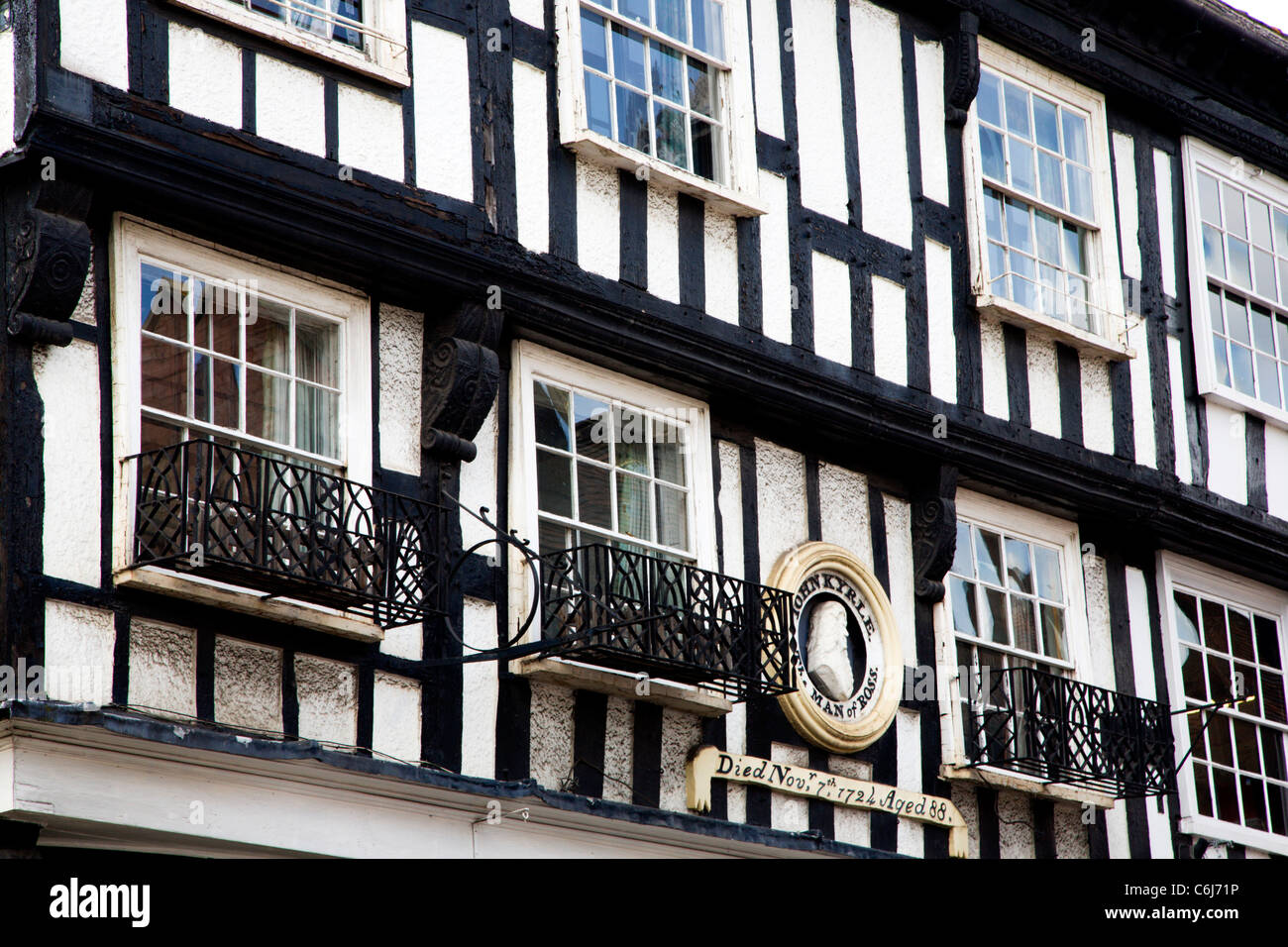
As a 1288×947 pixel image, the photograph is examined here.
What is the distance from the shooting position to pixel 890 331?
12.1 metres

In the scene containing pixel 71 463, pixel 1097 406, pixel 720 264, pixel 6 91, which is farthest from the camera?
pixel 1097 406

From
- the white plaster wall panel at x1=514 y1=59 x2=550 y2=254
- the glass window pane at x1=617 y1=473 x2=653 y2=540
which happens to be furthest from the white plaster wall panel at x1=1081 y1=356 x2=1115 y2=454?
the white plaster wall panel at x1=514 y1=59 x2=550 y2=254

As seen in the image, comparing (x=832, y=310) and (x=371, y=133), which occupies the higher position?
(x=371, y=133)

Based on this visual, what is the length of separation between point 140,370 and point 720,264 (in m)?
3.57

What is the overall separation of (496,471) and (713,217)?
209 centimetres

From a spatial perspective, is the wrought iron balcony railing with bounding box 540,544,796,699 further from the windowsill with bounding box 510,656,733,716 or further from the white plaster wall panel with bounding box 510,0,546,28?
the white plaster wall panel with bounding box 510,0,546,28

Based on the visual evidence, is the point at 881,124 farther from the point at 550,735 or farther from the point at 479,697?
the point at 479,697

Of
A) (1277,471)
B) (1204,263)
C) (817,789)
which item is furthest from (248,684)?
(1277,471)

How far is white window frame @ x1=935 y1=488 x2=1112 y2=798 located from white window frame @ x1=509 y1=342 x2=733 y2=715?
1.78 m

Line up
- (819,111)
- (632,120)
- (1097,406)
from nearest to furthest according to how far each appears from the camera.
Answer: (632,120) < (819,111) < (1097,406)

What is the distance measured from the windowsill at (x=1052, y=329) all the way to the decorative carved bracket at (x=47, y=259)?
5862 millimetres
